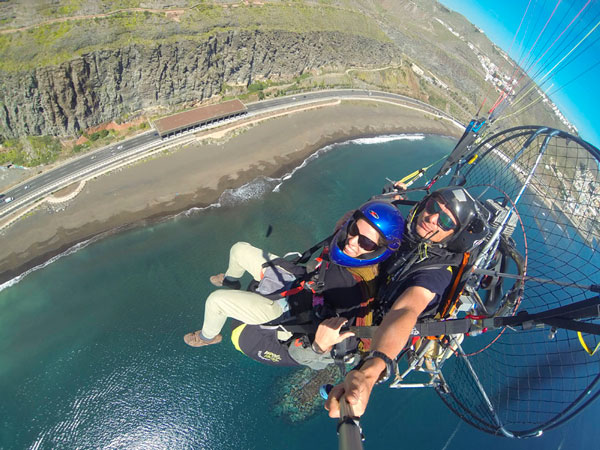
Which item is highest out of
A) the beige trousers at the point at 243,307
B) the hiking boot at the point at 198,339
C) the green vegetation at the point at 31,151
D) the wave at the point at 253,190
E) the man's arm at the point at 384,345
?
the man's arm at the point at 384,345

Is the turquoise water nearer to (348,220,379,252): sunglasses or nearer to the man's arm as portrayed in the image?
(348,220,379,252): sunglasses

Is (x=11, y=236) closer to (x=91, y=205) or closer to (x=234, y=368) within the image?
(x=91, y=205)

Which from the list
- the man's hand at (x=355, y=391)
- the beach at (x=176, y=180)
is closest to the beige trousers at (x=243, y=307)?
the man's hand at (x=355, y=391)

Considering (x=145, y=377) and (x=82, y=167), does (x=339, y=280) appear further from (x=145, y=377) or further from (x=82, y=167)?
(x=82, y=167)

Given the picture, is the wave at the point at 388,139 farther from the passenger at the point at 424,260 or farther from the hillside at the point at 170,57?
the passenger at the point at 424,260

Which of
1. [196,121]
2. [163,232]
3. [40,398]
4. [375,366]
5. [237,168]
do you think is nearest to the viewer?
[375,366]

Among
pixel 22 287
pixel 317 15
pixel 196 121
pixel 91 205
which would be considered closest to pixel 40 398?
pixel 22 287

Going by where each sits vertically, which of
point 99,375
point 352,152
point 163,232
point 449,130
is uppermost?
point 449,130
